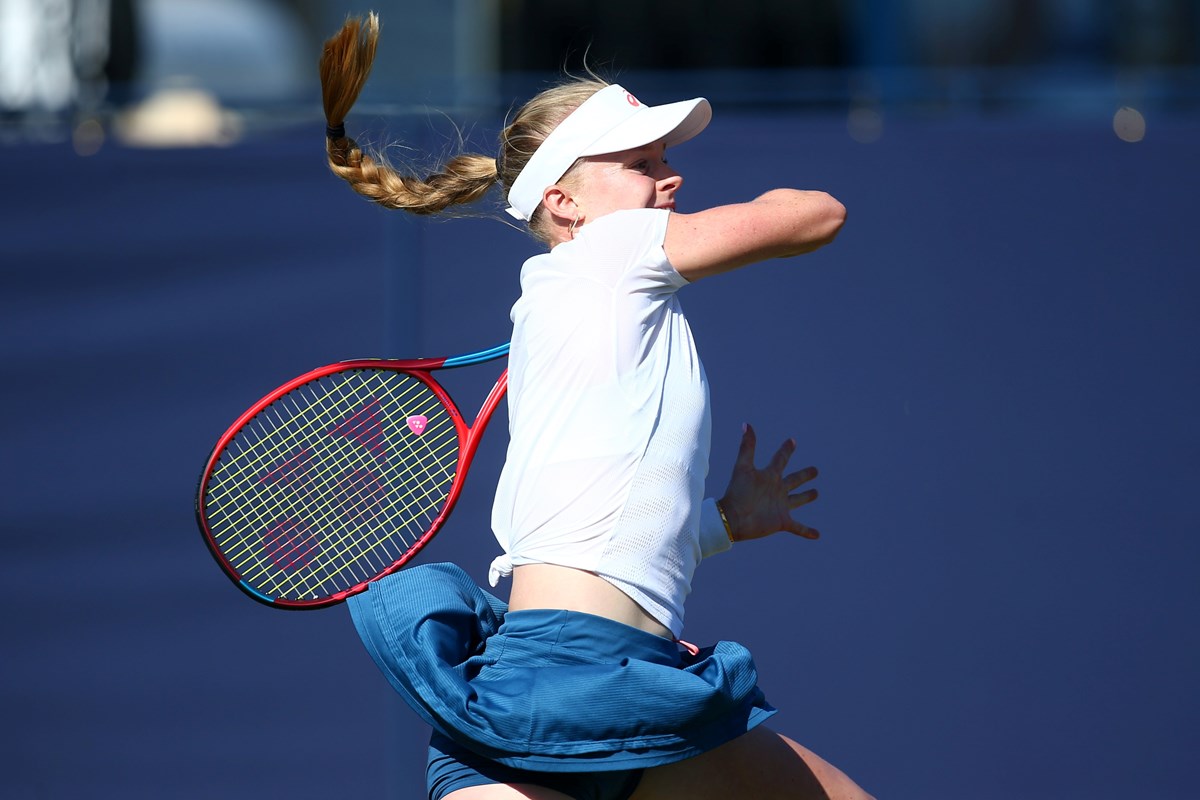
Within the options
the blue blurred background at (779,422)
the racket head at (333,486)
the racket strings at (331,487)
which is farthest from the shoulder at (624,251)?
the blue blurred background at (779,422)

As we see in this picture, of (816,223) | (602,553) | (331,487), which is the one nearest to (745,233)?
(816,223)

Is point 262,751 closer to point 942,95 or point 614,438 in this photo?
point 614,438

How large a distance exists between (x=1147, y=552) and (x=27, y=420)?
2.73 meters

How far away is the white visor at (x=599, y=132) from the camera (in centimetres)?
211

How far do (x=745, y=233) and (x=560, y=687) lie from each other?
0.68 meters

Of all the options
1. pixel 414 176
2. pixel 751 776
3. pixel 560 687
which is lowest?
pixel 751 776

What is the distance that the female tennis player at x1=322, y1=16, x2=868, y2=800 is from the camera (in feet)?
6.29

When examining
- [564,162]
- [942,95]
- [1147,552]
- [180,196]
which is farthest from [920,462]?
[180,196]

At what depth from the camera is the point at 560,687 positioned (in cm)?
191

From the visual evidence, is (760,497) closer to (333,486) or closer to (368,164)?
(368,164)

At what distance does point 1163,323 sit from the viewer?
3373 millimetres

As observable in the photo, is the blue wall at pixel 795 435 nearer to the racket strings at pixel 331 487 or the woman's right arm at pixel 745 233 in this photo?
the racket strings at pixel 331 487

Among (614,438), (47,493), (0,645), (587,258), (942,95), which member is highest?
(942,95)

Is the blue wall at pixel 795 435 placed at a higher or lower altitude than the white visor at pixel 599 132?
lower
